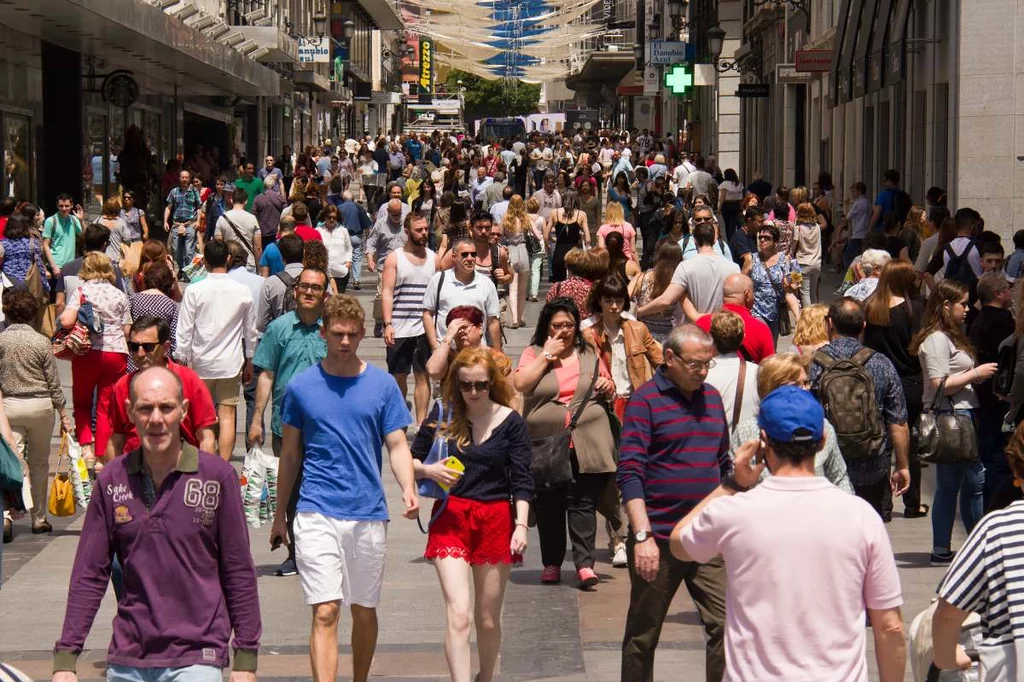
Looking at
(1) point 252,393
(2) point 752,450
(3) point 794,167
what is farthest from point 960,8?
(3) point 794,167

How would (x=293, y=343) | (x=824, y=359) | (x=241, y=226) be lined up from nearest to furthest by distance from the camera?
1. (x=824, y=359)
2. (x=293, y=343)
3. (x=241, y=226)

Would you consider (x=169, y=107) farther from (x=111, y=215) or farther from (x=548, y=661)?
(x=548, y=661)

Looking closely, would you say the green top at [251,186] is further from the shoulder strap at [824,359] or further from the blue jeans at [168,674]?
the blue jeans at [168,674]

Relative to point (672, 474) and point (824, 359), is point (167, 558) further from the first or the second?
point (824, 359)

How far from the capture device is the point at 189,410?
25.6 feet

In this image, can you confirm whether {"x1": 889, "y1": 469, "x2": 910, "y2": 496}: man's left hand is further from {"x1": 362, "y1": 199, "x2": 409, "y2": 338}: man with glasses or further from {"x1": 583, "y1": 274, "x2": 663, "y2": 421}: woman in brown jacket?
{"x1": 362, "y1": 199, "x2": 409, "y2": 338}: man with glasses

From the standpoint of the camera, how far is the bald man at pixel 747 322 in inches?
394

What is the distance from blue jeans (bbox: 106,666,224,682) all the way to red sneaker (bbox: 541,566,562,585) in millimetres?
4645

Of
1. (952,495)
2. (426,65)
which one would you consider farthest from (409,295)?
(426,65)

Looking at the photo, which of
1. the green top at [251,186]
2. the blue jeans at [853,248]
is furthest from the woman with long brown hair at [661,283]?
the green top at [251,186]

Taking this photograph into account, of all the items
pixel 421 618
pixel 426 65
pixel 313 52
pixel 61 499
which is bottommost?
pixel 421 618

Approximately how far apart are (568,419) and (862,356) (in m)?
1.55

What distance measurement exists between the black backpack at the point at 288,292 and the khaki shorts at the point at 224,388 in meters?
0.59

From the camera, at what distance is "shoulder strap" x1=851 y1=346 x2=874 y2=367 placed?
340 inches
